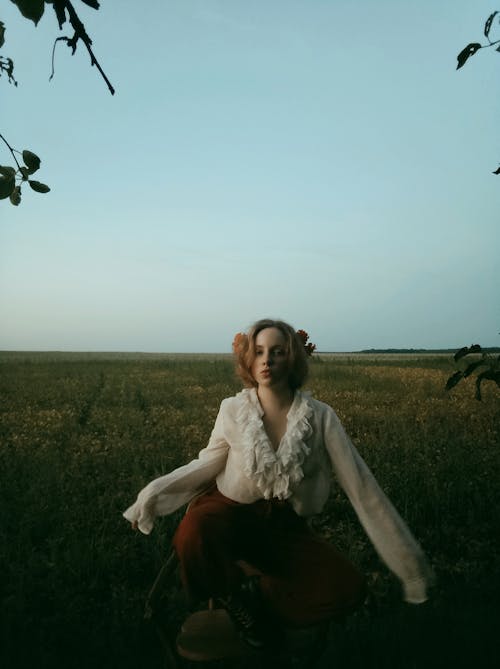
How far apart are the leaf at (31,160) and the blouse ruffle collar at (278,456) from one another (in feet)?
5.14

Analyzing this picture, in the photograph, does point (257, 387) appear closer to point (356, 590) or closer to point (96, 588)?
point (356, 590)

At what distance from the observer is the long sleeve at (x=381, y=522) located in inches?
105

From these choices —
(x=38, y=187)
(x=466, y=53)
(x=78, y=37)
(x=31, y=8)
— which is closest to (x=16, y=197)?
(x=38, y=187)

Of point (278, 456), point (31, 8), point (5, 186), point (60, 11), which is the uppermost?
point (60, 11)

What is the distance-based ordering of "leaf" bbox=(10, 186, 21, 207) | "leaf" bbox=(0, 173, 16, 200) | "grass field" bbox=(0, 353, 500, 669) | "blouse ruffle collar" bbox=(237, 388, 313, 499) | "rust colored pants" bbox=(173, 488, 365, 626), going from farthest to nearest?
1. "grass field" bbox=(0, 353, 500, 669)
2. "blouse ruffle collar" bbox=(237, 388, 313, 499)
3. "rust colored pants" bbox=(173, 488, 365, 626)
4. "leaf" bbox=(10, 186, 21, 207)
5. "leaf" bbox=(0, 173, 16, 200)

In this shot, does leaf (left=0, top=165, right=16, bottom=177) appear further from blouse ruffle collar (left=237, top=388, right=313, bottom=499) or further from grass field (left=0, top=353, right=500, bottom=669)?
grass field (left=0, top=353, right=500, bottom=669)

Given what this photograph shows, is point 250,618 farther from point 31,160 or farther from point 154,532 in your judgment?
point 154,532

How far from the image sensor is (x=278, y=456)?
9.14 feet

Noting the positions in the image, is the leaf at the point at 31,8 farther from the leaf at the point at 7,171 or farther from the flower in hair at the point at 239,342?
the flower in hair at the point at 239,342

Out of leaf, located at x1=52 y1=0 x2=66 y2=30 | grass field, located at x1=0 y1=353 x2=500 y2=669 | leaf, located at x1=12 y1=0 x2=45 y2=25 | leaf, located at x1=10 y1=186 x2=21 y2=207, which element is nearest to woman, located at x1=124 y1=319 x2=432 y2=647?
grass field, located at x1=0 y1=353 x2=500 y2=669

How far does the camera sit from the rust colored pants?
2.61 meters

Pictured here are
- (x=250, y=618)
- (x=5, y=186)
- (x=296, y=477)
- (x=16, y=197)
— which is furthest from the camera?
(x=296, y=477)

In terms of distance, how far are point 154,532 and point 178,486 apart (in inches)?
80.9

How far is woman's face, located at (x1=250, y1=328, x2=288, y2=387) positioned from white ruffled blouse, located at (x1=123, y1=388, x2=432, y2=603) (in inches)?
4.9
